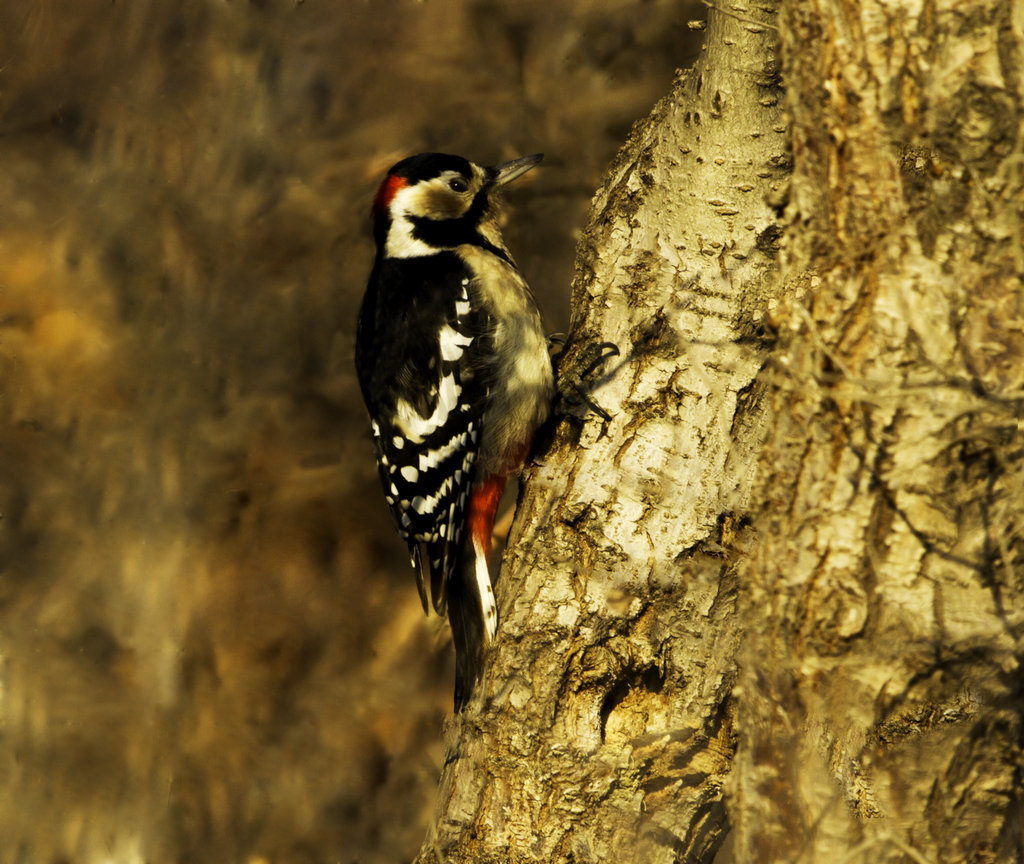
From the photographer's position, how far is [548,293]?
503cm

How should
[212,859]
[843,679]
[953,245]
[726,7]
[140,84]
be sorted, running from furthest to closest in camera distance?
[212,859] → [140,84] → [726,7] → [843,679] → [953,245]

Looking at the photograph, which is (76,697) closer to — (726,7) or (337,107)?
(337,107)

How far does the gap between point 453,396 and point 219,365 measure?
6.37 ft

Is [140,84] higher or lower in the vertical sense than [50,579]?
higher

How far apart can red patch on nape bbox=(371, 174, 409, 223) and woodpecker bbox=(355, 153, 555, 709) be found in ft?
1.13

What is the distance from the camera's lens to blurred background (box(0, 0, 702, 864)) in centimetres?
453

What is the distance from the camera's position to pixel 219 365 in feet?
15.7

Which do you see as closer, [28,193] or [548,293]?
[28,193]

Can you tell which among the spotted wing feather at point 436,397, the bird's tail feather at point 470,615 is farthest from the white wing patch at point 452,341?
the bird's tail feather at point 470,615

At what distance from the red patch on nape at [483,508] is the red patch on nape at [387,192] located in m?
1.15

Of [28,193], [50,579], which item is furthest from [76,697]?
[28,193]

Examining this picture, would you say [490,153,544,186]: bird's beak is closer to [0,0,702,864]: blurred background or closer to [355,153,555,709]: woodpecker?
[355,153,555,709]: woodpecker

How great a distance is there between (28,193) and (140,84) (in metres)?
0.75

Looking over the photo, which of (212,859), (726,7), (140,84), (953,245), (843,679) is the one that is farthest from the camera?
(212,859)
